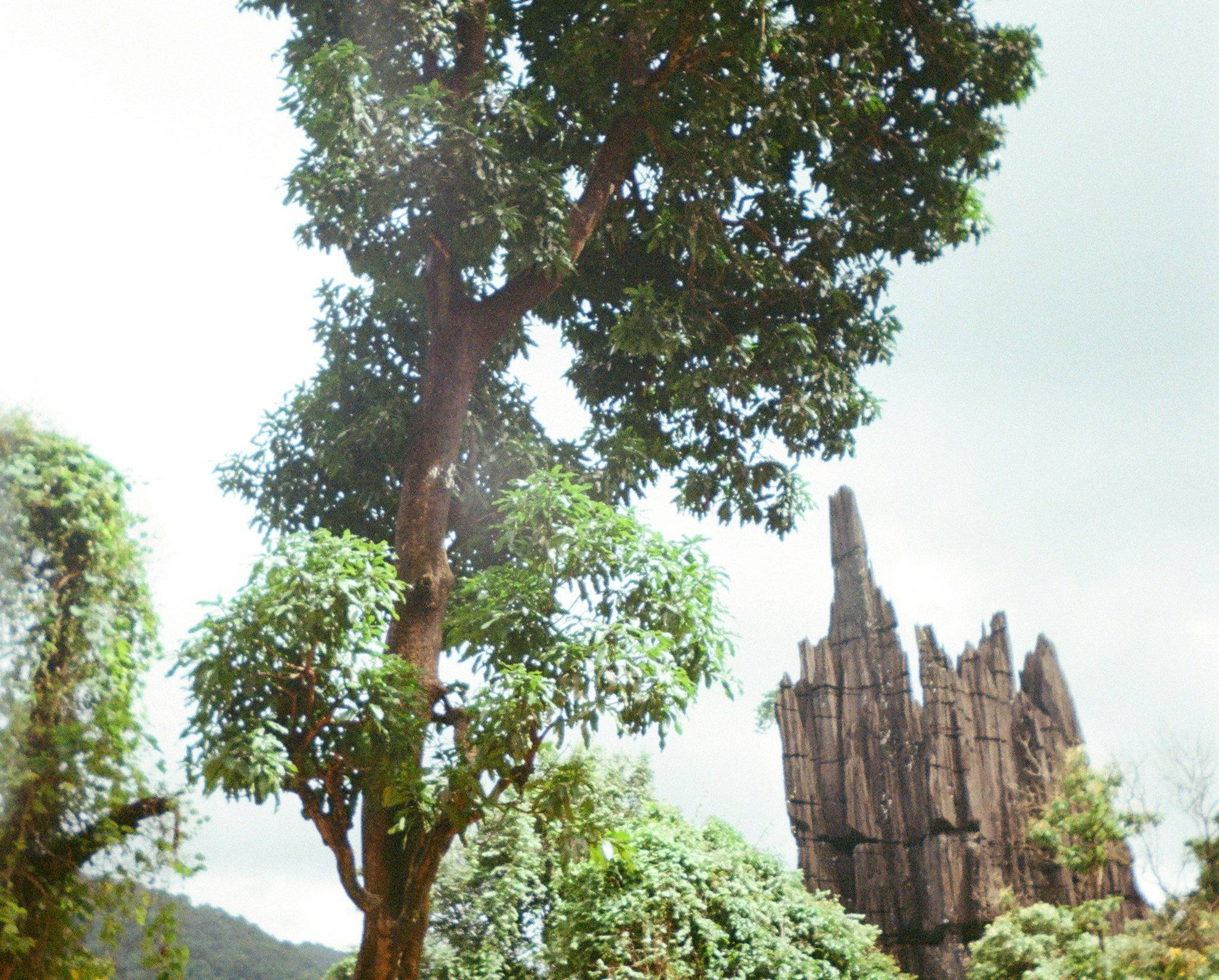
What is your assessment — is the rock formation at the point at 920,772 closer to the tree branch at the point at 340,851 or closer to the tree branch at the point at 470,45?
the tree branch at the point at 340,851

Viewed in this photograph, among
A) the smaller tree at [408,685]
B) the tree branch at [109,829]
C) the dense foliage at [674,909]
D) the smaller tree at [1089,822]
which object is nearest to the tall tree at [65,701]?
the tree branch at [109,829]

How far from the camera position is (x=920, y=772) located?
651 inches

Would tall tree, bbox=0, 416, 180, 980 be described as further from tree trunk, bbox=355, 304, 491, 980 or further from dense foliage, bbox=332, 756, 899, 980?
dense foliage, bbox=332, 756, 899, 980

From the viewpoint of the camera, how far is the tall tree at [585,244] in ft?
31.2

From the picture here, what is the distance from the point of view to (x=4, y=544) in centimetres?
509

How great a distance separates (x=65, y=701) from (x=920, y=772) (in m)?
14.0

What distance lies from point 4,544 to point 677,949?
20.9 ft

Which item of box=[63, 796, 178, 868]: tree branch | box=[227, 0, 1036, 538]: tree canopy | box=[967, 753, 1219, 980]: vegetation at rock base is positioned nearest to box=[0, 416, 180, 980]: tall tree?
box=[63, 796, 178, 868]: tree branch

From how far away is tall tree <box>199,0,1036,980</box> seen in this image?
952cm

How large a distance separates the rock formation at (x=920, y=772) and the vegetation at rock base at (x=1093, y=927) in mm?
1044

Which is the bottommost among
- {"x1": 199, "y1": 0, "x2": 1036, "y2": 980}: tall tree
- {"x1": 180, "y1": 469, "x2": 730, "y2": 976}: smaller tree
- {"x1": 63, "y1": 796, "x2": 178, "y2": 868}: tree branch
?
{"x1": 63, "y1": 796, "x2": 178, "y2": 868}: tree branch

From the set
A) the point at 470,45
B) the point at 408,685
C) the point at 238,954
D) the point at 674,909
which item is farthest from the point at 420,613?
the point at 238,954

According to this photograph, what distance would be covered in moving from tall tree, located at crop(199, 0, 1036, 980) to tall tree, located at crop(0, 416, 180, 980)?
282cm

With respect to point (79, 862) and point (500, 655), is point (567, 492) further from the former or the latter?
point (79, 862)
